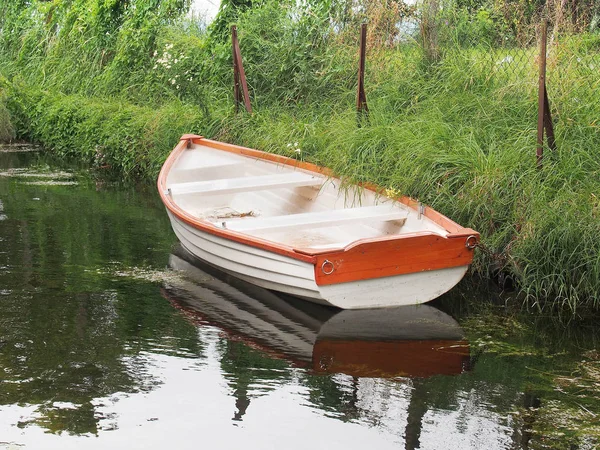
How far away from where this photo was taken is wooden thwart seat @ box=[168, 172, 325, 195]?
8367 mm

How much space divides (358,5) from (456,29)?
1.87m

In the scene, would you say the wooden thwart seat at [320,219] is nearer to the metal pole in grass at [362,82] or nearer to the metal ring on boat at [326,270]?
the metal ring on boat at [326,270]

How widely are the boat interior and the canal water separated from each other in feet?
1.94

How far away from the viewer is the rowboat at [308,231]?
251 inches

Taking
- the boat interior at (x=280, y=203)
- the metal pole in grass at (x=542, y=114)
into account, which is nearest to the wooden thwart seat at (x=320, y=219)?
the boat interior at (x=280, y=203)

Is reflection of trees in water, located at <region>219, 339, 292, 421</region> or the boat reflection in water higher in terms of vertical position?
the boat reflection in water

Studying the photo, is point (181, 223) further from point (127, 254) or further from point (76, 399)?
point (76, 399)

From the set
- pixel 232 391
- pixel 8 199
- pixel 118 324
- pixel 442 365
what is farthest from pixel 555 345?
pixel 8 199

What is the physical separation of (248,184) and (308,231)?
2.79 ft

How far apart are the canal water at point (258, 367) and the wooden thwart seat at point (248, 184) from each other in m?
0.69

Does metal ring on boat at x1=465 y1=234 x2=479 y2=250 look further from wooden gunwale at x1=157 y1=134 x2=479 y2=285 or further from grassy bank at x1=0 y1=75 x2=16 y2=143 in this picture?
grassy bank at x1=0 y1=75 x2=16 y2=143

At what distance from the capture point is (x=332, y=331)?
6.36 meters

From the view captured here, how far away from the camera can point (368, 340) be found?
20.1ft

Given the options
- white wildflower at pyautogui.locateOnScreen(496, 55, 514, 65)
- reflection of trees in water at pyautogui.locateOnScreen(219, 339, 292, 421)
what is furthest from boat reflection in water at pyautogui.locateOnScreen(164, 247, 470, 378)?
white wildflower at pyautogui.locateOnScreen(496, 55, 514, 65)
